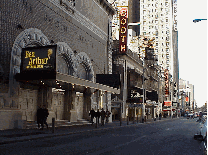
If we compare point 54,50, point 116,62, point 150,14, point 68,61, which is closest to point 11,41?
point 54,50

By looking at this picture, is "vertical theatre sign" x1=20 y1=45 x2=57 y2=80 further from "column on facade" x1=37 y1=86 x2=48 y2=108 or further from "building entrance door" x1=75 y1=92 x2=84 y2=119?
"building entrance door" x1=75 y1=92 x2=84 y2=119

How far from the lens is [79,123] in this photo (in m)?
33.3

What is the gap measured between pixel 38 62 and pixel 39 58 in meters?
0.31

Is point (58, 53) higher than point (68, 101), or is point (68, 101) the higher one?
point (58, 53)

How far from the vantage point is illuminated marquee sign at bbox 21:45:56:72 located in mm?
22906

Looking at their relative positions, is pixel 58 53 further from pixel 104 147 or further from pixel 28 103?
pixel 104 147

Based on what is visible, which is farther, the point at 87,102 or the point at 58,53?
the point at 87,102

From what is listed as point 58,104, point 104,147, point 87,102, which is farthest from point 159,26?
point 104,147

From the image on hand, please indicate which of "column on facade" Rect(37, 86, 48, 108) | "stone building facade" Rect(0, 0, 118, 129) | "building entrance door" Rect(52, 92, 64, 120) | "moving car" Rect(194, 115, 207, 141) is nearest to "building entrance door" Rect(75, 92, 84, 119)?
"stone building facade" Rect(0, 0, 118, 129)

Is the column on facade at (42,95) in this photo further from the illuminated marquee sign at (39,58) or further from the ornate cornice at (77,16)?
the ornate cornice at (77,16)

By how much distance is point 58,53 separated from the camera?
99.0 feet

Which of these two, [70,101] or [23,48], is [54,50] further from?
[70,101]

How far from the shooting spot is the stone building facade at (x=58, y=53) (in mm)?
22469

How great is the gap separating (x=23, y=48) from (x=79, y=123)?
1250 centimetres
